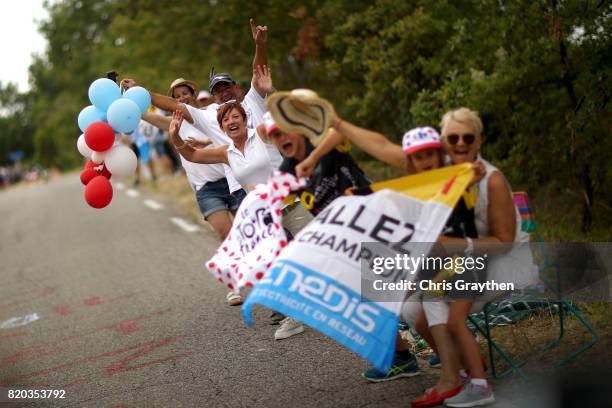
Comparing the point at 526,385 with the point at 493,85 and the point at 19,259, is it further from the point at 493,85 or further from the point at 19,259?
the point at 19,259

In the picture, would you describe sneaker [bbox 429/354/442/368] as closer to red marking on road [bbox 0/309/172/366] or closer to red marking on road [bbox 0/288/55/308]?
red marking on road [bbox 0/309/172/366]

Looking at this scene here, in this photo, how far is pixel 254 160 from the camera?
21.0ft

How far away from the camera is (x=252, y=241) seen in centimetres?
522

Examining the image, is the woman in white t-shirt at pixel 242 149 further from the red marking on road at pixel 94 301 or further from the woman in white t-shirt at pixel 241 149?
the red marking on road at pixel 94 301

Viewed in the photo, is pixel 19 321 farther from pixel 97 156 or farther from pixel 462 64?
pixel 462 64

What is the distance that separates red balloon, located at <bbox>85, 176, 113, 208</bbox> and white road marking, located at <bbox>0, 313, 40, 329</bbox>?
2.65 metres

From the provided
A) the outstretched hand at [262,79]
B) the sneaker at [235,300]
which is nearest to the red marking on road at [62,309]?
the sneaker at [235,300]

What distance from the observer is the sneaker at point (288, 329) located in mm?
6469

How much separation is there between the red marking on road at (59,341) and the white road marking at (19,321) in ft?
3.48

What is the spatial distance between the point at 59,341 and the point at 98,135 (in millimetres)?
2289

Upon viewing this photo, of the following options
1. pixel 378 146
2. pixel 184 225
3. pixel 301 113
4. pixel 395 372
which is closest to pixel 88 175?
pixel 301 113

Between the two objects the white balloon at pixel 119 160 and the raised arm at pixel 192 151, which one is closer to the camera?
the raised arm at pixel 192 151

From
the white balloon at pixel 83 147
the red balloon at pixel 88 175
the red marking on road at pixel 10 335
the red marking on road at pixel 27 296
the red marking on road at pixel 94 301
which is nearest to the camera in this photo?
the white balloon at pixel 83 147

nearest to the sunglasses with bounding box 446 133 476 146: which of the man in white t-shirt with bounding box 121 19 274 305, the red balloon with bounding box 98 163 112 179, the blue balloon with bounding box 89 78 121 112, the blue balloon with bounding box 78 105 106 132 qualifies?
the man in white t-shirt with bounding box 121 19 274 305
